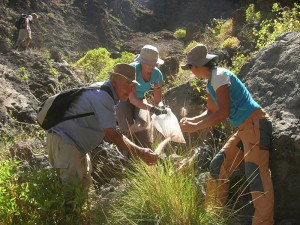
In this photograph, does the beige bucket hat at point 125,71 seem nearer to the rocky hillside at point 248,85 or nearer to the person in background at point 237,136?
the person in background at point 237,136

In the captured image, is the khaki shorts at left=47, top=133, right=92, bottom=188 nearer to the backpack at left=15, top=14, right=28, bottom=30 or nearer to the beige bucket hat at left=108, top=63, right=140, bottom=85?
the beige bucket hat at left=108, top=63, right=140, bottom=85

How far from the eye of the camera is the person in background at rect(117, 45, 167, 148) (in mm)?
5863

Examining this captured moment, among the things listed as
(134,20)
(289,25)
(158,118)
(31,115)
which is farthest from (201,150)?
(134,20)

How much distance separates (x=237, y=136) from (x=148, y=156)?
1071 mm

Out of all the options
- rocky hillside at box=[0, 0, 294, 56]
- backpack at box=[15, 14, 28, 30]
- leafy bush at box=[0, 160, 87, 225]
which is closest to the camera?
leafy bush at box=[0, 160, 87, 225]

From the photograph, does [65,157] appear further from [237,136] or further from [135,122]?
[135,122]

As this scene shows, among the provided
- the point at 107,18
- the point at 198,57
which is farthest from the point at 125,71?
the point at 107,18

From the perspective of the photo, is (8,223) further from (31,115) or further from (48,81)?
(48,81)

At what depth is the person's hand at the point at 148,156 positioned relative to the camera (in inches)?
146

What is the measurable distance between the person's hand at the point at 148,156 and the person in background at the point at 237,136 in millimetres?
625

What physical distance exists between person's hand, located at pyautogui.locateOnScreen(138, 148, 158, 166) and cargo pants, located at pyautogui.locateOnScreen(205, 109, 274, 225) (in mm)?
623

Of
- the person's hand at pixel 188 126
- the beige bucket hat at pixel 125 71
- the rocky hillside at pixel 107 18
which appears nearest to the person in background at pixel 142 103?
the person's hand at pixel 188 126

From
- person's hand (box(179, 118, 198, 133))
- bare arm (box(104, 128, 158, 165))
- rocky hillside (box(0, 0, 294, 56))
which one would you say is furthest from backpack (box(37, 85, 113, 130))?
rocky hillside (box(0, 0, 294, 56))

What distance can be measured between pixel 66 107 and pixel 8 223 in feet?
3.61
